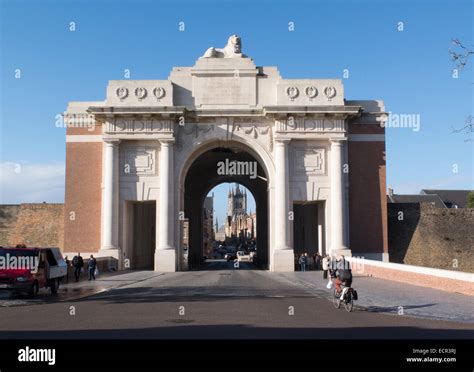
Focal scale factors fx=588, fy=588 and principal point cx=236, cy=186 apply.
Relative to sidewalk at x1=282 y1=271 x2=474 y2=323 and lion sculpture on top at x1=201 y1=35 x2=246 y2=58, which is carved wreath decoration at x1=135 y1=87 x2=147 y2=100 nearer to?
lion sculpture on top at x1=201 y1=35 x2=246 y2=58

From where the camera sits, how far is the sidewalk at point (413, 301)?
48.6ft

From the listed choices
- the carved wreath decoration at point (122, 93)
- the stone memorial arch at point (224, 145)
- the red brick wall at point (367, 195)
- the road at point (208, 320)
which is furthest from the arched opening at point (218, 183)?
the road at point (208, 320)

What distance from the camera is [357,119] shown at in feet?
140

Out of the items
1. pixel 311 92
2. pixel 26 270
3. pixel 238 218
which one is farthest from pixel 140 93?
pixel 238 218

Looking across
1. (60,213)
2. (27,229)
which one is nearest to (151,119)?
(60,213)

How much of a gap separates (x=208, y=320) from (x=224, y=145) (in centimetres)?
3083

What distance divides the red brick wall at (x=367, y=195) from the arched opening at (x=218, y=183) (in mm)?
10619

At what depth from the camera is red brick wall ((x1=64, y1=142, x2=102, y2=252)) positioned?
1651 inches

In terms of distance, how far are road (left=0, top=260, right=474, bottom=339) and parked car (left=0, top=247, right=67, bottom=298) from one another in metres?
1.24

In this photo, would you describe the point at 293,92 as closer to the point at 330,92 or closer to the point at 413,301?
the point at 330,92

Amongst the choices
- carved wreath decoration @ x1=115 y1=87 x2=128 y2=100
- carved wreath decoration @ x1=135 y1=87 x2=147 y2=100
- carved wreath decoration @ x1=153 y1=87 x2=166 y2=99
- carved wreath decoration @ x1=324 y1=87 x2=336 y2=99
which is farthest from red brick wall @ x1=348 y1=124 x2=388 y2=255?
carved wreath decoration @ x1=115 y1=87 x2=128 y2=100

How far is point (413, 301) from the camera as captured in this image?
1794 cm
